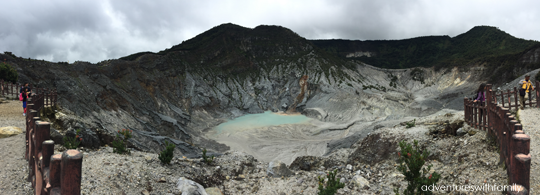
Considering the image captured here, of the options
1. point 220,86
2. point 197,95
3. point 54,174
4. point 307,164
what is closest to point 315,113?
point 220,86

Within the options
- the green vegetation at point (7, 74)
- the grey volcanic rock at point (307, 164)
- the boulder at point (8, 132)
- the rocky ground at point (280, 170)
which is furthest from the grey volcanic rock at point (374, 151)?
the green vegetation at point (7, 74)

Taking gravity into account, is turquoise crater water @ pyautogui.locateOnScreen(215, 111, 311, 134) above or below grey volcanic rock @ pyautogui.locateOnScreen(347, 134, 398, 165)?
below

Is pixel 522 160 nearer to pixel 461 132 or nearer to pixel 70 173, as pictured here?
pixel 70 173

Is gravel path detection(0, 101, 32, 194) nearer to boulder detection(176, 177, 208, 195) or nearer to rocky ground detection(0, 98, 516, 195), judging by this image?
rocky ground detection(0, 98, 516, 195)

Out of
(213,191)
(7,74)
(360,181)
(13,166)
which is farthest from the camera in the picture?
(7,74)

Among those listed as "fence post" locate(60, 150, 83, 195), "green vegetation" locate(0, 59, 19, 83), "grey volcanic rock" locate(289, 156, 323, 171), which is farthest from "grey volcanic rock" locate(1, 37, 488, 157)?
"fence post" locate(60, 150, 83, 195)

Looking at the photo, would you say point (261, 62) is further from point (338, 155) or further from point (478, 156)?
point (478, 156)

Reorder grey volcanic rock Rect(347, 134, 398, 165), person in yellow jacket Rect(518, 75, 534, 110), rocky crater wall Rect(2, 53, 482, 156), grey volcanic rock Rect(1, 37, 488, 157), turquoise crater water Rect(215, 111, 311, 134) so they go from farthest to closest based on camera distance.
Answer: turquoise crater water Rect(215, 111, 311, 134), grey volcanic rock Rect(1, 37, 488, 157), rocky crater wall Rect(2, 53, 482, 156), grey volcanic rock Rect(347, 134, 398, 165), person in yellow jacket Rect(518, 75, 534, 110)
